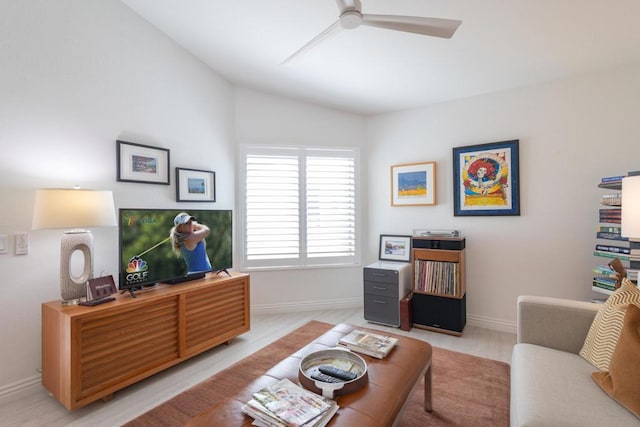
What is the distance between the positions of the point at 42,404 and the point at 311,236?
2.73 meters

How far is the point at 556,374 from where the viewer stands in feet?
4.81

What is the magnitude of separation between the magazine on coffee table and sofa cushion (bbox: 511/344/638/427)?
63cm

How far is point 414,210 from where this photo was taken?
12.2 ft

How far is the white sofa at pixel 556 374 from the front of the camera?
1.18 m

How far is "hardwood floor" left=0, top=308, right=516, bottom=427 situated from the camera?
1857mm

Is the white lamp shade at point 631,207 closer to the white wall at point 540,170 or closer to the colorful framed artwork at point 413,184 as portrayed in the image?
the white wall at point 540,170

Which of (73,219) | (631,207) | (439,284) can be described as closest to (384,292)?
(439,284)

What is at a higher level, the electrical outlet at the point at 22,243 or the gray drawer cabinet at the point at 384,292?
the electrical outlet at the point at 22,243

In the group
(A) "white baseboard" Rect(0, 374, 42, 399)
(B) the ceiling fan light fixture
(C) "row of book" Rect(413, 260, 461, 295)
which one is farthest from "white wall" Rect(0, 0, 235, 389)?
(C) "row of book" Rect(413, 260, 461, 295)

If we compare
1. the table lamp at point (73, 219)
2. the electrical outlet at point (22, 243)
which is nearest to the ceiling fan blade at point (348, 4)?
the table lamp at point (73, 219)

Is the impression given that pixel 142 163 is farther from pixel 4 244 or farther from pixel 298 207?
pixel 298 207

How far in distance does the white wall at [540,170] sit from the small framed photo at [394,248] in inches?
10.9

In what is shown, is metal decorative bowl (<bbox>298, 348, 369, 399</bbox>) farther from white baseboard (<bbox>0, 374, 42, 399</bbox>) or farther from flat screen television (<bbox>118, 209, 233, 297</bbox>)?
white baseboard (<bbox>0, 374, 42, 399</bbox>)

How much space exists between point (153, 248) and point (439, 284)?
276cm
